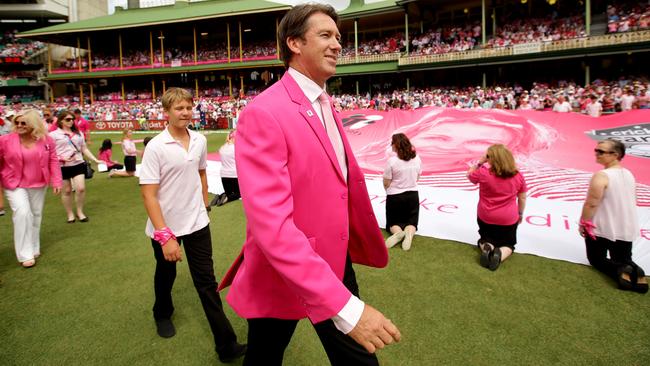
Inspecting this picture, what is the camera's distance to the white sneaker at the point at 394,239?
5.23m

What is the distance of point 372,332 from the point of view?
1359 mm

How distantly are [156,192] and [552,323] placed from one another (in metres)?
3.54

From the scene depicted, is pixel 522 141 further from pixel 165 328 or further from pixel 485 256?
pixel 165 328

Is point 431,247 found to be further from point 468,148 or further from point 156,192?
point 468,148

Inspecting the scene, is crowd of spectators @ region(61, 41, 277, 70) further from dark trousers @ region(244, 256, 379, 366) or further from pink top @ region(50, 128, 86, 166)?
dark trousers @ region(244, 256, 379, 366)

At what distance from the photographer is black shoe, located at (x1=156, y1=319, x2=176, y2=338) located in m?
3.31

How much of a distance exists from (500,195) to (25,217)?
19.7 ft

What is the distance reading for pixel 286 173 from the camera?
4.77 feet

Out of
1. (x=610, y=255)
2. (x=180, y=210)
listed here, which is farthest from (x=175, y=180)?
(x=610, y=255)

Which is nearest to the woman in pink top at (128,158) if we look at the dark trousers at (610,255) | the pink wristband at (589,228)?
the pink wristband at (589,228)

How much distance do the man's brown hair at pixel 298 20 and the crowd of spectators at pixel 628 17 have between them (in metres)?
29.9

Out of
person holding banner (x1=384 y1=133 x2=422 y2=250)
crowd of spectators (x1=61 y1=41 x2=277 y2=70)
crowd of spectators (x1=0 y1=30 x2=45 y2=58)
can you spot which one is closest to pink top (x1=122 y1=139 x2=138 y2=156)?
person holding banner (x1=384 y1=133 x2=422 y2=250)

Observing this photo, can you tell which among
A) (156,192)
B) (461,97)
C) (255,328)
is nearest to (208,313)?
(156,192)

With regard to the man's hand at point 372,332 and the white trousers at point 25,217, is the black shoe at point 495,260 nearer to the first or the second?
the man's hand at point 372,332
